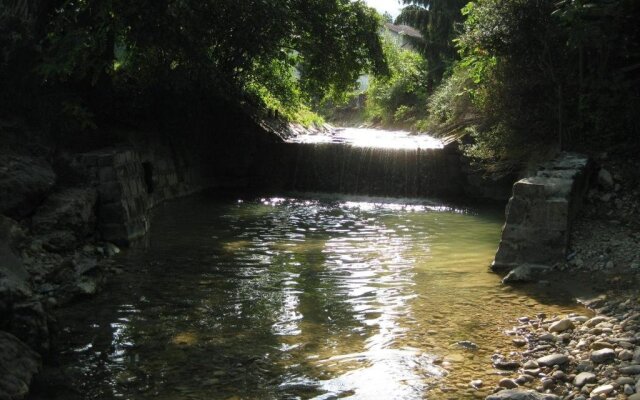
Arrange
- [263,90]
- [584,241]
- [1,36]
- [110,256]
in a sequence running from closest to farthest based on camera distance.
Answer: [584,241] < [110,256] < [1,36] < [263,90]

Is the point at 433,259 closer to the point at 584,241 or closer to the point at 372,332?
the point at 584,241

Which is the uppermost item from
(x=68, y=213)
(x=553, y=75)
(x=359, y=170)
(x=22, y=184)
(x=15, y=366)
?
(x=553, y=75)

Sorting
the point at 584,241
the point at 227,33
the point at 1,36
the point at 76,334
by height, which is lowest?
the point at 76,334

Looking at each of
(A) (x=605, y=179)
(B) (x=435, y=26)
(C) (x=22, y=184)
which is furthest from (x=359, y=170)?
(B) (x=435, y=26)

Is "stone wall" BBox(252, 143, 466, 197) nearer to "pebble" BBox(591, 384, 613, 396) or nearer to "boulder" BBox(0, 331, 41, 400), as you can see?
"pebble" BBox(591, 384, 613, 396)

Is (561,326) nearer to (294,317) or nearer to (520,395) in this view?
(520,395)

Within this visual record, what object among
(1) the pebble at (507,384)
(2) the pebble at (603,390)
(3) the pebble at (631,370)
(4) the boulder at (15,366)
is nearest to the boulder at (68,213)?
(4) the boulder at (15,366)

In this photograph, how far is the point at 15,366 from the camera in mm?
4320

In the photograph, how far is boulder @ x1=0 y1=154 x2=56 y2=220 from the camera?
25.7 ft

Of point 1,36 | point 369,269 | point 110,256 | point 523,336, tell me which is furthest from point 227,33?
point 523,336

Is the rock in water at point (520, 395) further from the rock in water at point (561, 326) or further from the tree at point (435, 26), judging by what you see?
the tree at point (435, 26)

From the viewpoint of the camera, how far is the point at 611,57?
34.2ft

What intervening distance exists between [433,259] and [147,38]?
19.4 feet

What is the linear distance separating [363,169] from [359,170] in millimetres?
120
